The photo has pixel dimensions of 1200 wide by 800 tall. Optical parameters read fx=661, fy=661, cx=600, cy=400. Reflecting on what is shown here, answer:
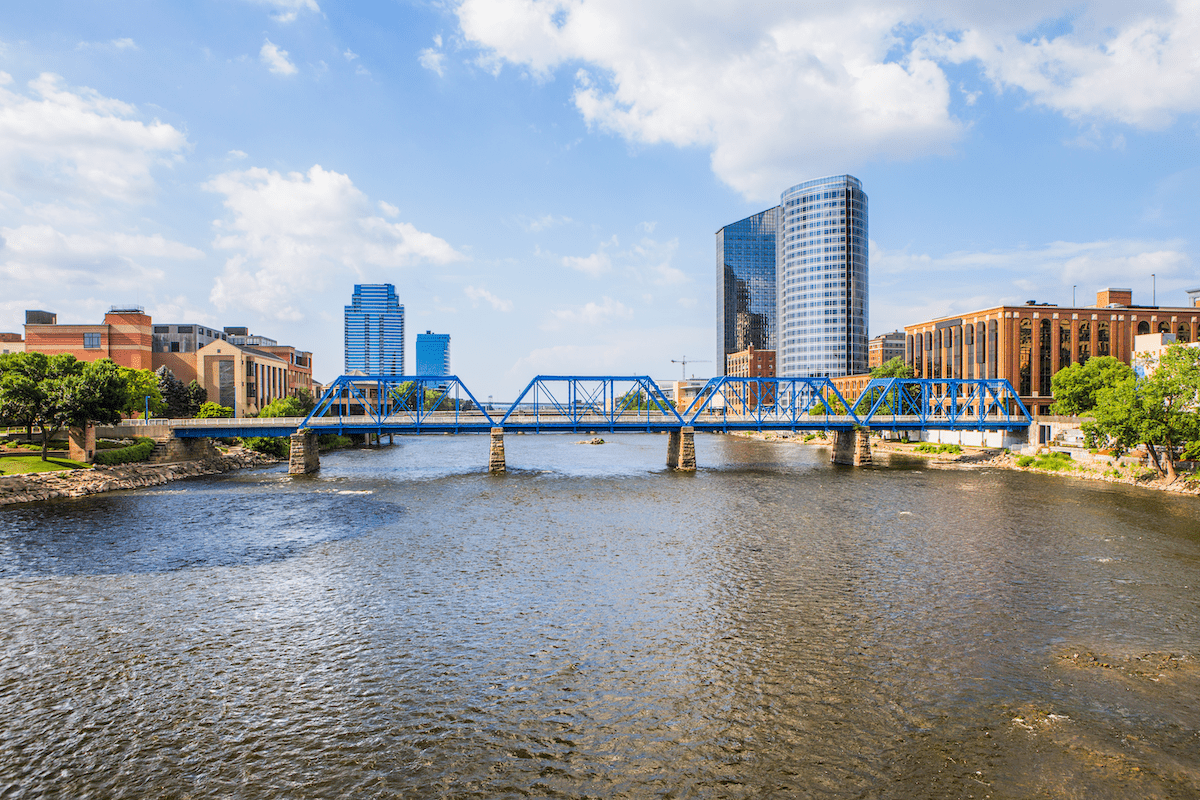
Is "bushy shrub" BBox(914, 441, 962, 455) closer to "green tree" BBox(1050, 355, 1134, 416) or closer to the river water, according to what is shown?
"green tree" BBox(1050, 355, 1134, 416)

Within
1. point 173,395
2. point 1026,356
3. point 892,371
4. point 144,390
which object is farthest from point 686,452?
point 892,371

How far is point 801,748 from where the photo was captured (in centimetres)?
1833

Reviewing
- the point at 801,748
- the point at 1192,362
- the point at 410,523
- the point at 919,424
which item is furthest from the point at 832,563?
the point at 919,424

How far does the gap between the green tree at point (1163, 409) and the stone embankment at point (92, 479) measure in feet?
330

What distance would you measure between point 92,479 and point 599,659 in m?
64.4

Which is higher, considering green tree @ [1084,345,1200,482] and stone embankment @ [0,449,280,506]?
green tree @ [1084,345,1200,482]

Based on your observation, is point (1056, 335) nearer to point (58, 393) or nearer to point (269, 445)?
point (269, 445)

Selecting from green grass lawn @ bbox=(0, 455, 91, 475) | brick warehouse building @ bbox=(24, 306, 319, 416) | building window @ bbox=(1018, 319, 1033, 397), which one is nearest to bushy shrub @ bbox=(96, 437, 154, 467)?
green grass lawn @ bbox=(0, 455, 91, 475)

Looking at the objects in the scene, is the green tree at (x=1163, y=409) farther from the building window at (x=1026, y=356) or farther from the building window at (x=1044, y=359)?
the building window at (x=1044, y=359)

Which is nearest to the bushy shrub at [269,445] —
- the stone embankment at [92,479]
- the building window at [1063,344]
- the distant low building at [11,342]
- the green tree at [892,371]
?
the stone embankment at [92,479]

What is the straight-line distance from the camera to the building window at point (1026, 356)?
387 feet

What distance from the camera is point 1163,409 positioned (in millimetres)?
63688

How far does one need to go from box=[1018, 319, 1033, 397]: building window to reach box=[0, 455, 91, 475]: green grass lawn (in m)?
138

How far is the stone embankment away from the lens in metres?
58.0
